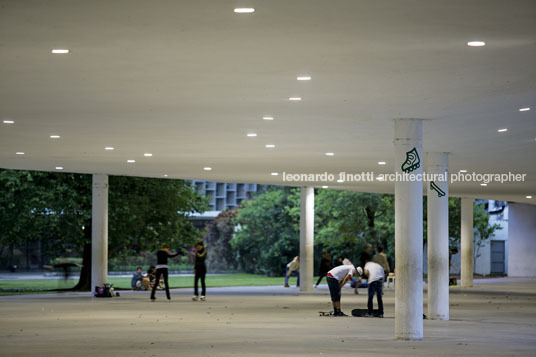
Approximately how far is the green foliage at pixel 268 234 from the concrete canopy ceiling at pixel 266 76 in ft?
130

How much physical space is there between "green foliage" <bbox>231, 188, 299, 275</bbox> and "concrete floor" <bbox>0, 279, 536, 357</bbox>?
35.9 meters

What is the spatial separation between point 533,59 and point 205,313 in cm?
1279

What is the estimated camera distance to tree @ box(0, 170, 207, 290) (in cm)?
3369

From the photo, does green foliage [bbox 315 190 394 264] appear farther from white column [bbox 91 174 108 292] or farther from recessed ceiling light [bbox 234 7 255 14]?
recessed ceiling light [bbox 234 7 255 14]

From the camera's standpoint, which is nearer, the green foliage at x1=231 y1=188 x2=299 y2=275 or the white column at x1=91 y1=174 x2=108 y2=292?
the white column at x1=91 y1=174 x2=108 y2=292

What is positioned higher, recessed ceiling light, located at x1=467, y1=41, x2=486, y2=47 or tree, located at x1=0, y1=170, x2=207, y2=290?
recessed ceiling light, located at x1=467, y1=41, x2=486, y2=47

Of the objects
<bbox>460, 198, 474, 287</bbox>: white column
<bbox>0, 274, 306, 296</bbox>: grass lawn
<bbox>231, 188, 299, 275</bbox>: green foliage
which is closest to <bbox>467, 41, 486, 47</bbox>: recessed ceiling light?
<bbox>0, 274, 306, 296</bbox>: grass lawn

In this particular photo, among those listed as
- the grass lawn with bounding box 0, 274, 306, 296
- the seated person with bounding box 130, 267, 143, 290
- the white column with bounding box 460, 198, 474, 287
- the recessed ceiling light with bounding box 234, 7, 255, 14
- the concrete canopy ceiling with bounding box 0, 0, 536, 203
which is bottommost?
the grass lawn with bounding box 0, 274, 306, 296

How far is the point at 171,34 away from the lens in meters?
9.88

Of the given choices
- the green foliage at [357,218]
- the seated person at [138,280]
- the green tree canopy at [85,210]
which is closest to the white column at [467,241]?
the green foliage at [357,218]

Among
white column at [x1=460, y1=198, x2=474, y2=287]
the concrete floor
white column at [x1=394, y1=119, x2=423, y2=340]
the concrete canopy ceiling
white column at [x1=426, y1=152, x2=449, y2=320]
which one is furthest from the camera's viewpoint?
white column at [x1=460, y1=198, x2=474, y2=287]

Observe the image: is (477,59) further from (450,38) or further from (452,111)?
(452,111)

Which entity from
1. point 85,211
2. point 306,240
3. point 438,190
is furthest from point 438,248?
point 85,211

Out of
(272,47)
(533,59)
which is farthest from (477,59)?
(272,47)
